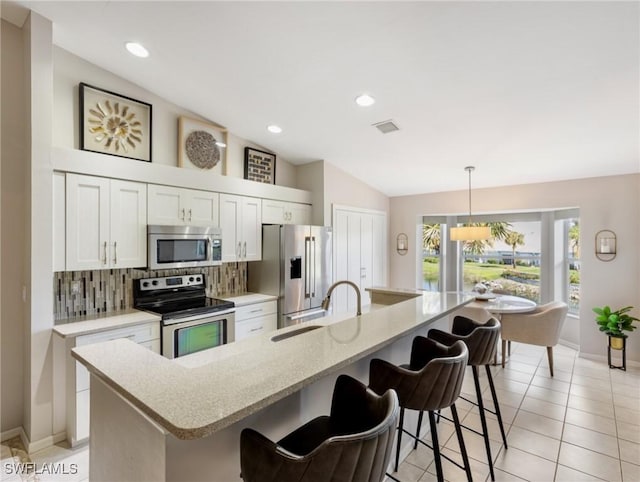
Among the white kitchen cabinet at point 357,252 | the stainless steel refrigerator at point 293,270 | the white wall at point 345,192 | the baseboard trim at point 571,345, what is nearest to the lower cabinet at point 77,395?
the stainless steel refrigerator at point 293,270

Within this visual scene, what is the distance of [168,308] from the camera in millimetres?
3092

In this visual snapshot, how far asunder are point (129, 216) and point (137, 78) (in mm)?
1402

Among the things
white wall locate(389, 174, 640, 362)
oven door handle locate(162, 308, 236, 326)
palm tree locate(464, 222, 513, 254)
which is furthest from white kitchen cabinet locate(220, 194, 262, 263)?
palm tree locate(464, 222, 513, 254)

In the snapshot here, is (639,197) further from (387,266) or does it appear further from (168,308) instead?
(168,308)

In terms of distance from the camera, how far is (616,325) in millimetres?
3766

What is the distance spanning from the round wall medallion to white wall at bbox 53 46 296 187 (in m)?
0.15

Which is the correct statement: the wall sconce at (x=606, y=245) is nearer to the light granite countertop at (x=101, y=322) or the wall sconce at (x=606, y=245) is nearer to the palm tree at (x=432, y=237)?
the palm tree at (x=432, y=237)

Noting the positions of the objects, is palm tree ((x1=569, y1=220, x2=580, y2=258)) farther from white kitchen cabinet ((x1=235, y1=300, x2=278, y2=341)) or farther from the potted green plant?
white kitchen cabinet ((x1=235, y1=300, x2=278, y2=341))

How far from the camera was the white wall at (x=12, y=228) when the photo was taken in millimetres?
2502

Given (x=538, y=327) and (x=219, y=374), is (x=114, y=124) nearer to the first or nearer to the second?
(x=219, y=374)

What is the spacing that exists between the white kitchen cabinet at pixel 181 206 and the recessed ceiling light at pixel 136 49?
112 centimetres

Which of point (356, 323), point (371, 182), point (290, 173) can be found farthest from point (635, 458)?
point (290, 173)

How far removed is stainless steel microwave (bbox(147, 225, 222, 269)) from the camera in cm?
307

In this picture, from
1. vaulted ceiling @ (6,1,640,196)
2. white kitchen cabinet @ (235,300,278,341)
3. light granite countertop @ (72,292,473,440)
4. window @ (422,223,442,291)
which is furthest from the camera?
window @ (422,223,442,291)
